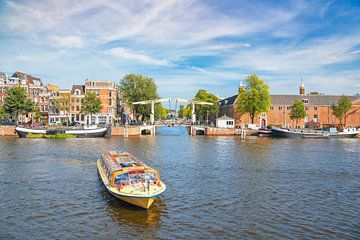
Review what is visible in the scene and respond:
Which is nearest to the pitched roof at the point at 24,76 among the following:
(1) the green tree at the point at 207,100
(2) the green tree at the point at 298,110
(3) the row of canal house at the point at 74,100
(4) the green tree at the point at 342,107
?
(3) the row of canal house at the point at 74,100

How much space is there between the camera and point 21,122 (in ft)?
314

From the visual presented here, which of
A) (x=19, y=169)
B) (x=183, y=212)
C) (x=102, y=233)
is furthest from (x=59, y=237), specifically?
(x=19, y=169)

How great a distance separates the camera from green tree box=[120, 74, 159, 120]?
109m

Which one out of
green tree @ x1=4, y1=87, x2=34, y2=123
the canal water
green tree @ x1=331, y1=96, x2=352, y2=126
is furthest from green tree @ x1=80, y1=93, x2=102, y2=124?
green tree @ x1=331, y1=96, x2=352, y2=126

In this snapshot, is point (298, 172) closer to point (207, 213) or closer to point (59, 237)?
point (207, 213)

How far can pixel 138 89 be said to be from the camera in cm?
10844

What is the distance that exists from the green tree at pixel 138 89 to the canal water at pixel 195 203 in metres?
71.6

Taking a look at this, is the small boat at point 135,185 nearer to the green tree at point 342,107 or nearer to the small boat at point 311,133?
the small boat at point 311,133

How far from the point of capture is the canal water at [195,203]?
17.8 meters

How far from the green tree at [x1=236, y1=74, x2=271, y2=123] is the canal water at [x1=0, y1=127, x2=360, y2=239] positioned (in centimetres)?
5609

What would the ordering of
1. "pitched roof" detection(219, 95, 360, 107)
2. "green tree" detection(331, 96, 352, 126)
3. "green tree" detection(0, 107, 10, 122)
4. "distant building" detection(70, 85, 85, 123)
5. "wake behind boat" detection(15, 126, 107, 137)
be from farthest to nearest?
"pitched roof" detection(219, 95, 360, 107), "distant building" detection(70, 85, 85, 123), "green tree" detection(331, 96, 352, 126), "green tree" detection(0, 107, 10, 122), "wake behind boat" detection(15, 126, 107, 137)

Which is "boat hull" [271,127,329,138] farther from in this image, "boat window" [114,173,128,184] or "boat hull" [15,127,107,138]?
"boat window" [114,173,128,184]

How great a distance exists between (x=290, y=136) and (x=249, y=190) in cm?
6093

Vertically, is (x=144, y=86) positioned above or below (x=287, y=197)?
Result: above
